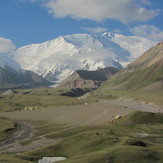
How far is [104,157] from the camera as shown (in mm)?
56125

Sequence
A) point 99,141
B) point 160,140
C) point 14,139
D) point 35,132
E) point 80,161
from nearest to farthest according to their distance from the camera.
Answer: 1. point 80,161
2. point 99,141
3. point 160,140
4. point 14,139
5. point 35,132

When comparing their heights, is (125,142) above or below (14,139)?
above

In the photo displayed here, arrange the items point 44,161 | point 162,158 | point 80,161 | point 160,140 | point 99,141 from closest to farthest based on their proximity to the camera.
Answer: point 80,161, point 162,158, point 44,161, point 99,141, point 160,140

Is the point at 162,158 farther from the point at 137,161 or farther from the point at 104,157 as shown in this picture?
the point at 104,157

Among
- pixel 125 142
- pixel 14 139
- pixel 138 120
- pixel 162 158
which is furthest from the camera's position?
pixel 138 120

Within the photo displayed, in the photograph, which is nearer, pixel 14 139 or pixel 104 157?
pixel 104 157

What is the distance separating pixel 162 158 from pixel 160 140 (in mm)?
43613

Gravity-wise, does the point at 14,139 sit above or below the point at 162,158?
below

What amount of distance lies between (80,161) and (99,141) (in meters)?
25.4

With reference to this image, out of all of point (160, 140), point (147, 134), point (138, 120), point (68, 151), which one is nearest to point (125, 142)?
point (68, 151)

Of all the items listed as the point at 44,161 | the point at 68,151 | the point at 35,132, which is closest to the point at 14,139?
the point at 35,132

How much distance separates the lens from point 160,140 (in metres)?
100

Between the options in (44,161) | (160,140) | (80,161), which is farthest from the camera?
(160,140)

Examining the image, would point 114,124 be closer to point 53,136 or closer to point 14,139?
point 53,136
